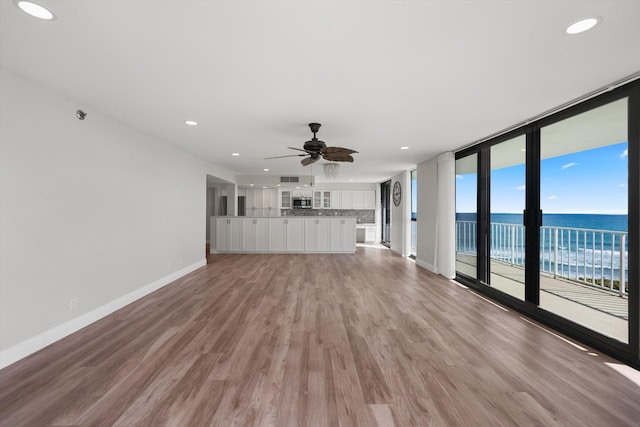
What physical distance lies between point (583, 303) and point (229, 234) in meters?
7.47

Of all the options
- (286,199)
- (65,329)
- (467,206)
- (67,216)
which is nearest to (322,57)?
(67,216)

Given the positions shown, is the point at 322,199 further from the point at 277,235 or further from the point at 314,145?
the point at 314,145

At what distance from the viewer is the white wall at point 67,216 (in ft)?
6.94

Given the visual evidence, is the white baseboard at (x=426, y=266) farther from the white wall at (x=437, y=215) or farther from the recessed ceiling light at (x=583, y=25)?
the recessed ceiling light at (x=583, y=25)

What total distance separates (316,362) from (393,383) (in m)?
0.61

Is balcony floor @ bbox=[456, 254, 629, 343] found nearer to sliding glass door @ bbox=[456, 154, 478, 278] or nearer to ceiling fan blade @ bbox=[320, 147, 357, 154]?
sliding glass door @ bbox=[456, 154, 478, 278]

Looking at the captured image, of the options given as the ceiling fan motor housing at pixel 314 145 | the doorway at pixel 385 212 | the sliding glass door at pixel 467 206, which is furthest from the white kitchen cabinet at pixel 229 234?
the sliding glass door at pixel 467 206

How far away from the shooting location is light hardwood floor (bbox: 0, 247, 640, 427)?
1.54 m

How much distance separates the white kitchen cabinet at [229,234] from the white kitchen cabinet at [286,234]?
929mm

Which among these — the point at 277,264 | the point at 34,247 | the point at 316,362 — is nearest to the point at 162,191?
the point at 34,247

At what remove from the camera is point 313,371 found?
197cm

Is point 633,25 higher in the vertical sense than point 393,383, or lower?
higher

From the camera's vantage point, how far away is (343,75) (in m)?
2.17

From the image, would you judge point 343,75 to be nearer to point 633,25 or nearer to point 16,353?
point 633,25
